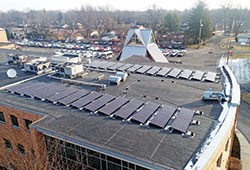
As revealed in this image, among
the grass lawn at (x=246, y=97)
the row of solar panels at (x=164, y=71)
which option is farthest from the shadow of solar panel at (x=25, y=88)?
the grass lawn at (x=246, y=97)

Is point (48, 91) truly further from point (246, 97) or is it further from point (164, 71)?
point (246, 97)

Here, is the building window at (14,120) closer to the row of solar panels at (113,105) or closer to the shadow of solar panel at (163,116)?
the row of solar panels at (113,105)

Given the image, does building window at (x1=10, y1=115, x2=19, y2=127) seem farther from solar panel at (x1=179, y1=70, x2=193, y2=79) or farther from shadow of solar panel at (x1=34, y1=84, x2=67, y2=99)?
solar panel at (x1=179, y1=70, x2=193, y2=79)

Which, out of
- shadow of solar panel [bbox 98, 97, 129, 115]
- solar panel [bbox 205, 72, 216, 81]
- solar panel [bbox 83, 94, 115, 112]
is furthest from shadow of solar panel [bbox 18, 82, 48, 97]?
solar panel [bbox 205, 72, 216, 81]

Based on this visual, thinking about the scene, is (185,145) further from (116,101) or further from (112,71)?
(112,71)

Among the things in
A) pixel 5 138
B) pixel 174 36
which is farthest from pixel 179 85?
pixel 174 36
